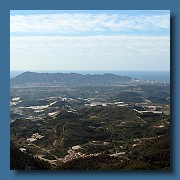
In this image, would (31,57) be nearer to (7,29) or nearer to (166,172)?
(7,29)

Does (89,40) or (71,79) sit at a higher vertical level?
(89,40)

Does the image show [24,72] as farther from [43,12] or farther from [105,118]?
[105,118]

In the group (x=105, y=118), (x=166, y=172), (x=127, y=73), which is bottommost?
(x=166, y=172)

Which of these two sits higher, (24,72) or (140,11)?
(140,11)

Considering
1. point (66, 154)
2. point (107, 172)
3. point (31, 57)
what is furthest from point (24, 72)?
point (107, 172)

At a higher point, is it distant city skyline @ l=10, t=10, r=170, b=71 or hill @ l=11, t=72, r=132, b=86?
distant city skyline @ l=10, t=10, r=170, b=71

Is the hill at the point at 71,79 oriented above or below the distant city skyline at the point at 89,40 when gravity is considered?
below
